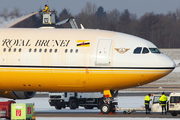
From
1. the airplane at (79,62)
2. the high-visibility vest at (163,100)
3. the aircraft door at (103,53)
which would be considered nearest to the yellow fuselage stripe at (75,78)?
the airplane at (79,62)

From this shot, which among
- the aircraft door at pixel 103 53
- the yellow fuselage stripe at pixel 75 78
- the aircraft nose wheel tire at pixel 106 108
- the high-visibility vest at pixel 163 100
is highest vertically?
the aircraft door at pixel 103 53

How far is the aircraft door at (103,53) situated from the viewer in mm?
27084

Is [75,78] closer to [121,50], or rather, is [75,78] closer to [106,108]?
[106,108]

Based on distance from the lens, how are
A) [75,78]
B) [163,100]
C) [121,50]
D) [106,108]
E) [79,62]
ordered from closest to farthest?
[79,62], [121,50], [75,78], [106,108], [163,100]

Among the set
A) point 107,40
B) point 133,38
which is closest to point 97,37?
point 107,40

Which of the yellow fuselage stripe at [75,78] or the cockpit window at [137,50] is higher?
the cockpit window at [137,50]

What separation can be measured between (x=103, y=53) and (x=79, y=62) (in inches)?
72.2

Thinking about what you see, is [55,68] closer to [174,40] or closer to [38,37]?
[38,37]

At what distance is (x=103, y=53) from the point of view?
1073 inches

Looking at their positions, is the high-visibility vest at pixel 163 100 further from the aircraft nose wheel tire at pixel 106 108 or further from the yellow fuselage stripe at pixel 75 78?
the aircraft nose wheel tire at pixel 106 108

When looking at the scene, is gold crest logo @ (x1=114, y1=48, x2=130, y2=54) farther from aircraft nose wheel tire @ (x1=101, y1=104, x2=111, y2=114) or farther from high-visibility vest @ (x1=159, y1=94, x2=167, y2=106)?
high-visibility vest @ (x1=159, y1=94, x2=167, y2=106)

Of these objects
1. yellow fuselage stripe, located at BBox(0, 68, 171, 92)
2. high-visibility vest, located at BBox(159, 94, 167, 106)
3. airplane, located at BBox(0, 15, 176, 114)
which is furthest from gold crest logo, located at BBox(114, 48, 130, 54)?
high-visibility vest, located at BBox(159, 94, 167, 106)

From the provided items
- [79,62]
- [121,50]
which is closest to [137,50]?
[121,50]

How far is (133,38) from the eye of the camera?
2817 cm
